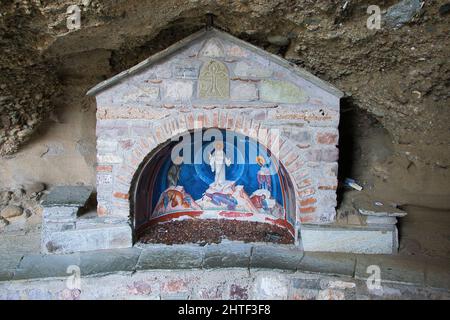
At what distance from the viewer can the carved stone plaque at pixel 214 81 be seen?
172 inches

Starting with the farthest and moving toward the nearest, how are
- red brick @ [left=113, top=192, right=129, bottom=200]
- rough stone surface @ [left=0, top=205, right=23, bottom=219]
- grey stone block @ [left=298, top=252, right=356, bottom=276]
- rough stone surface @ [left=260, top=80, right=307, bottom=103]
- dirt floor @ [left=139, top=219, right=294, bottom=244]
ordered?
1. rough stone surface @ [left=0, top=205, right=23, bottom=219]
2. dirt floor @ [left=139, top=219, right=294, bottom=244]
3. red brick @ [left=113, top=192, right=129, bottom=200]
4. rough stone surface @ [left=260, top=80, right=307, bottom=103]
5. grey stone block @ [left=298, top=252, right=356, bottom=276]

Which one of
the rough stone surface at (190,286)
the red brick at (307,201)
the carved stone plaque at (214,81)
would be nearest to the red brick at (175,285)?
the rough stone surface at (190,286)

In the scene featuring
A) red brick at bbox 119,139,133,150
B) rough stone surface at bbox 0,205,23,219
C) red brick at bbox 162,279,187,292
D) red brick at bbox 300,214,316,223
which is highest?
red brick at bbox 119,139,133,150

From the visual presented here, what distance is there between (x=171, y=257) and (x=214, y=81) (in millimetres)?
1859

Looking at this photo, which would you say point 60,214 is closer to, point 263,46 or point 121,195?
point 121,195

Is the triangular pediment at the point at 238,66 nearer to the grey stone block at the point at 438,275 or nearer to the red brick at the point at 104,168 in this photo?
the red brick at the point at 104,168

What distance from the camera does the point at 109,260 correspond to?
453 cm

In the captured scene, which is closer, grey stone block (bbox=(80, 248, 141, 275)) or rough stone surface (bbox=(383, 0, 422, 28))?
rough stone surface (bbox=(383, 0, 422, 28))

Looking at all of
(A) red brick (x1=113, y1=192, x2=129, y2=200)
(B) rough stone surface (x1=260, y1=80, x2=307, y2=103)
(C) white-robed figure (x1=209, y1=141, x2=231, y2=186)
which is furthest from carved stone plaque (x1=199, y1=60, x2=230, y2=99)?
(A) red brick (x1=113, y1=192, x2=129, y2=200)

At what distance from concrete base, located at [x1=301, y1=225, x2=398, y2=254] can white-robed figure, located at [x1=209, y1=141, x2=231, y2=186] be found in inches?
46.1

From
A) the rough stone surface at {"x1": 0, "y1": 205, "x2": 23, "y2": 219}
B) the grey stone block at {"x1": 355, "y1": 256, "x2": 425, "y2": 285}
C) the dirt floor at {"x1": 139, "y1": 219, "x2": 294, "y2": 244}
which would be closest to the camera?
the grey stone block at {"x1": 355, "y1": 256, "x2": 425, "y2": 285}

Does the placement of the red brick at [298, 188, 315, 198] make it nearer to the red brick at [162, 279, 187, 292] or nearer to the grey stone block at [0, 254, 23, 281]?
the red brick at [162, 279, 187, 292]

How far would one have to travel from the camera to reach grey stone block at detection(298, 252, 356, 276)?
4289 mm

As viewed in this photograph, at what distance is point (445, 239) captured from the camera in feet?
15.8
